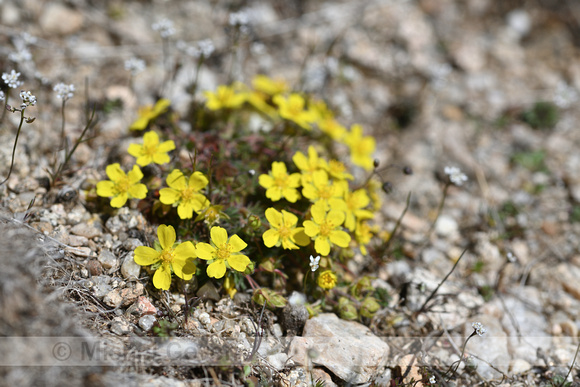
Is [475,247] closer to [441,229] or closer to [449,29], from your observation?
[441,229]

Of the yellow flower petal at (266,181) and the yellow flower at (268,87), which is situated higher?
the yellow flower at (268,87)

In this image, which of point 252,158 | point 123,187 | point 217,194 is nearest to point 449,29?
point 252,158

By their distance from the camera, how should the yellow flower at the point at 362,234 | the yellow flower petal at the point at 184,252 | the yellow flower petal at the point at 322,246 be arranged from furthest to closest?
the yellow flower at the point at 362,234 < the yellow flower petal at the point at 322,246 < the yellow flower petal at the point at 184,252

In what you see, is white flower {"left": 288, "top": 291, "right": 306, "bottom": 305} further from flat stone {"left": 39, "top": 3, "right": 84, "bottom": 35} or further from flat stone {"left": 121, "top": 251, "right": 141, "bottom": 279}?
→ flat stone {"left": 39, "top": 3, "right": 84, "bottom": 35}

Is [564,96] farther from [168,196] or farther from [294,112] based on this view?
[168,196]

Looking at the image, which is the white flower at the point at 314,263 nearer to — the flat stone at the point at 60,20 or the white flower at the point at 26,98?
the white flower at the point at 26,98

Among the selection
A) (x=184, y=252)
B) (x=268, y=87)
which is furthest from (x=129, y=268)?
(x=268, y=87)

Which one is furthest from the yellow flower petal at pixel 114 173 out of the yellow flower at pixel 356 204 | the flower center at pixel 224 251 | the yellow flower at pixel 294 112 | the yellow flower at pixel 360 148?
the yellow flower at pixel 360 148
